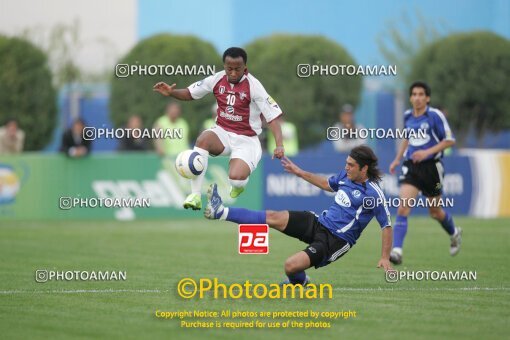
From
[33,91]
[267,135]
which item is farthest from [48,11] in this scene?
[267,135]

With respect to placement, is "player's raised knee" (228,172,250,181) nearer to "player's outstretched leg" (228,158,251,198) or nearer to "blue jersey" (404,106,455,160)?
"player's outstretched leg" (228,158,251,198)

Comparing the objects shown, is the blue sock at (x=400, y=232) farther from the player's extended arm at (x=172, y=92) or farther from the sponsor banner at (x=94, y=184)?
the sponsor banner at (x=94, y=184)

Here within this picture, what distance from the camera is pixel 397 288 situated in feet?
41.3

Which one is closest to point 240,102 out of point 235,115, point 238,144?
point 235,115

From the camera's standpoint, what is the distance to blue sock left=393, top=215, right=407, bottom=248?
15.5 metres

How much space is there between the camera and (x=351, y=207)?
1192cm

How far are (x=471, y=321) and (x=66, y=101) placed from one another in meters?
25.8

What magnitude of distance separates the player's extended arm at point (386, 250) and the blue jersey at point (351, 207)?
0.25 metres

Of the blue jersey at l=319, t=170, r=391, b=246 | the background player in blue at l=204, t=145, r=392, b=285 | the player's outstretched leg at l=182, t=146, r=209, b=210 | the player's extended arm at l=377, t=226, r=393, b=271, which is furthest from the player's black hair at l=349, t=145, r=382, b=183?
the player's outstretched leg at l=182, t=146, r=209, b=210

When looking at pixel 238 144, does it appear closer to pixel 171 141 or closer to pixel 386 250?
pixel 386 250

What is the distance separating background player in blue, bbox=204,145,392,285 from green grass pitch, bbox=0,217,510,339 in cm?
51

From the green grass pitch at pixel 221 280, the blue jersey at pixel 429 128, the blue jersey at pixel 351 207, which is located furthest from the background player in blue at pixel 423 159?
the blue jersey at pixel 351 207

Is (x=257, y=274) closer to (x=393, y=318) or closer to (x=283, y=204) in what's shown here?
(x=393, y=318)

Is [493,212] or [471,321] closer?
[471,321]
